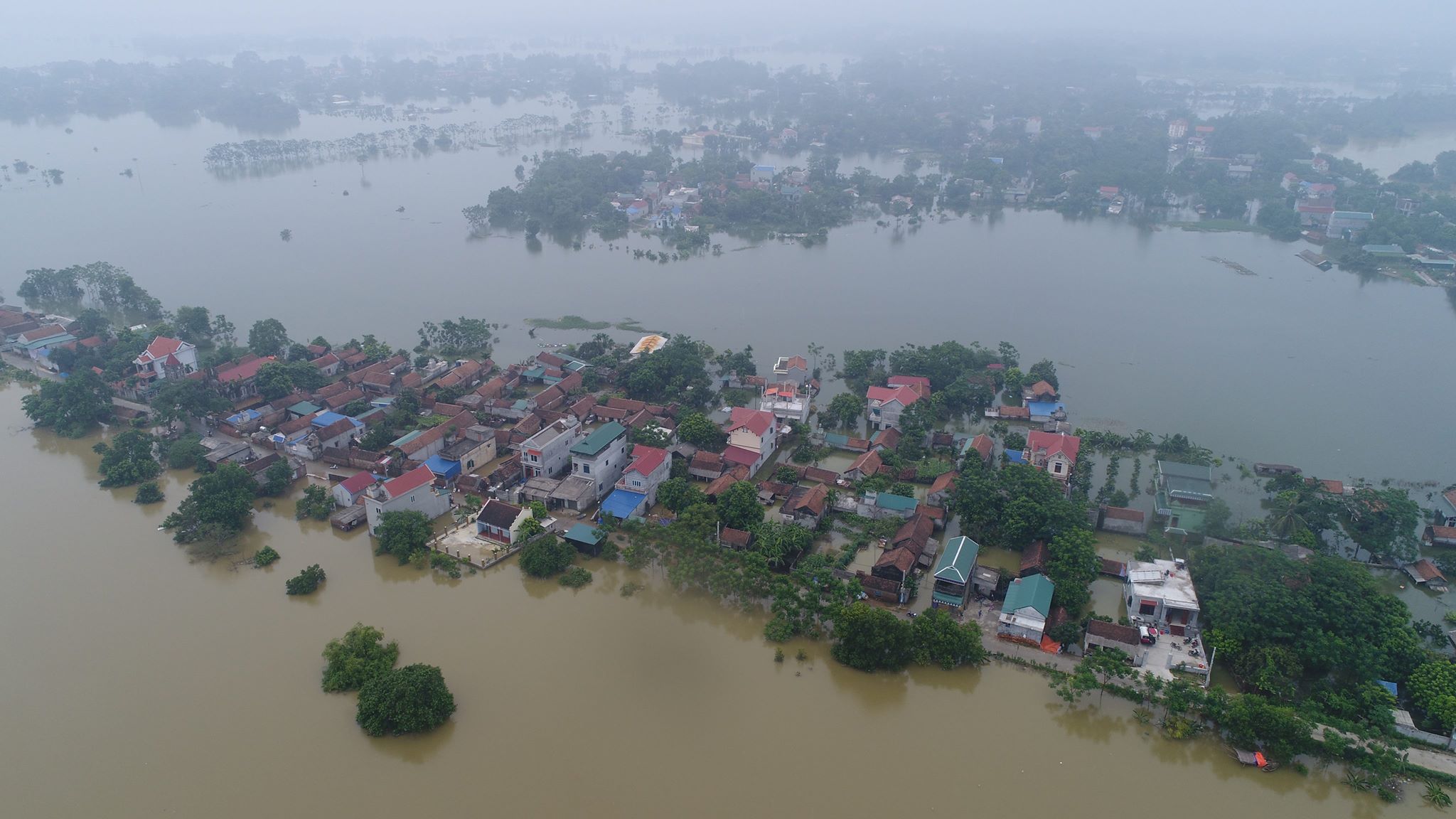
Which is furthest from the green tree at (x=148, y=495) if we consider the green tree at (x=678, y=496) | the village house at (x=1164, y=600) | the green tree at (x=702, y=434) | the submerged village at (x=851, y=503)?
the village house at (x=1164, y=600)

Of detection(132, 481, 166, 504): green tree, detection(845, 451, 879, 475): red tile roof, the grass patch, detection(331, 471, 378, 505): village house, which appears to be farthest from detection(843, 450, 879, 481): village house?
detection(132, 481, 166, 504): green tree

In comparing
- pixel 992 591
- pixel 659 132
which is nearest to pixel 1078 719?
pixel 992 591

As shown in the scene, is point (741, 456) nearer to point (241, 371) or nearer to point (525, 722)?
point (525, 722)

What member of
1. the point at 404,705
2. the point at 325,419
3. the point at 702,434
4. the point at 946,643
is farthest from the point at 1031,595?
the point at 325,419

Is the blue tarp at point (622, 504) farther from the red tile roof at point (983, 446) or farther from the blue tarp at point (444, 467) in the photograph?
the red tile roof at point (983, 446)

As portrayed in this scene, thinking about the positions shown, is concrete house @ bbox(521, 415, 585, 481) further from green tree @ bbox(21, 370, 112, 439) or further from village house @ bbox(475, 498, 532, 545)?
green tree @ bbox(21, 370, 112, 439)

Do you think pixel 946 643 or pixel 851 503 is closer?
pixel 946 643

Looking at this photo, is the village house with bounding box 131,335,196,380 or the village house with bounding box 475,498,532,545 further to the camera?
the village house with bounding box 131,335,196,380
